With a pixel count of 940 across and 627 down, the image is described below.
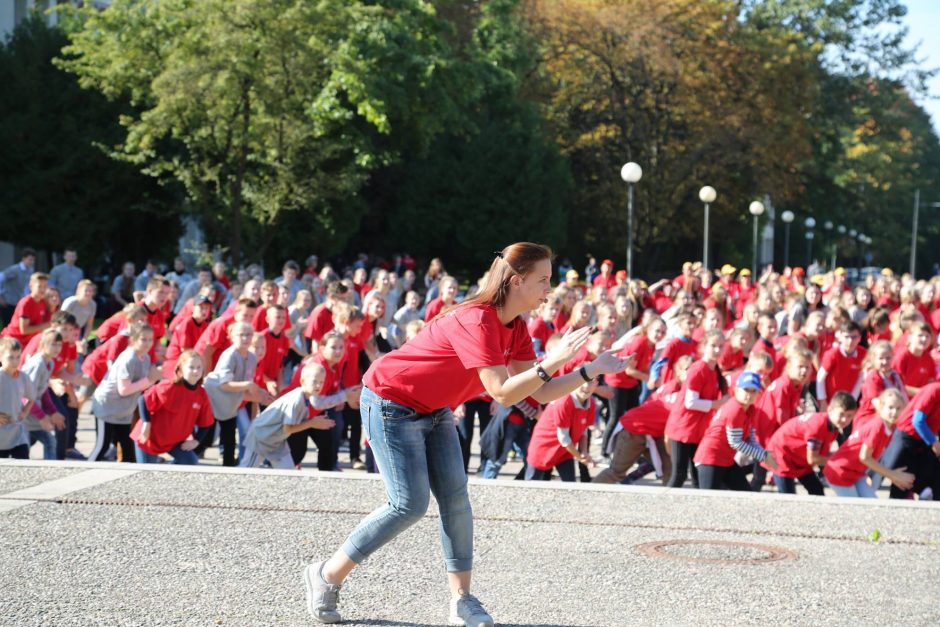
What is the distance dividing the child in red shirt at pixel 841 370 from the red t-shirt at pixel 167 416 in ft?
18.9

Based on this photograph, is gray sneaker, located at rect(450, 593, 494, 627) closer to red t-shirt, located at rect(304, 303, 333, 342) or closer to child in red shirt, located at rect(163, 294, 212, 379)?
child in red shirt, located at rect(163, 294, 212, 379)

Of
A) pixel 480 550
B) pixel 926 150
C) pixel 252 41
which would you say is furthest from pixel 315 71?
pixel 926 150

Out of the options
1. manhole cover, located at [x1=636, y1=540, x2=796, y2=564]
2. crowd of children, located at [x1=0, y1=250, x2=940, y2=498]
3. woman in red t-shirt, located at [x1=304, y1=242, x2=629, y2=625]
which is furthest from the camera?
crowd of children, located at [x1=0, y1=250, x2=940, y2=498]

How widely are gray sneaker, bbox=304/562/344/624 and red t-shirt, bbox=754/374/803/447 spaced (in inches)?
226

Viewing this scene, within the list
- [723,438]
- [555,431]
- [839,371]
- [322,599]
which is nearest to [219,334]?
[555,431]

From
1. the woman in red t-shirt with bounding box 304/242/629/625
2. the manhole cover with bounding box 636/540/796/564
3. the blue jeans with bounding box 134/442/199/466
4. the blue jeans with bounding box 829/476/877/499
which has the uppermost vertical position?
the woman in red t-shirt with bounding box 304/242/629/625

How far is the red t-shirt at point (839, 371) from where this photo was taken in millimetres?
12711

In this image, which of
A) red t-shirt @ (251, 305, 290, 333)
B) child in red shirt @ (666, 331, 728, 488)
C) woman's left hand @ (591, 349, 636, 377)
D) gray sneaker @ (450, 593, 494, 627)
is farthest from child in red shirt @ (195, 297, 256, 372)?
woman's left hand @ (591, 349, 636, 377)

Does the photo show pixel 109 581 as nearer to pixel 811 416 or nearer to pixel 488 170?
pixel 811 416

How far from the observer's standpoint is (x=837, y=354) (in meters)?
12.8

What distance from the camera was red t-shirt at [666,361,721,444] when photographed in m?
10.7

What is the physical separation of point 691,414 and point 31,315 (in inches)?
280

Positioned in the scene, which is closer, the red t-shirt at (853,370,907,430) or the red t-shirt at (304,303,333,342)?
the red t-shirt at (853,370,907,430)

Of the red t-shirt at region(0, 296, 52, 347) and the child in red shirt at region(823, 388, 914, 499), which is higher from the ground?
the red t-shirt at region(0, 296, 52, 347)
